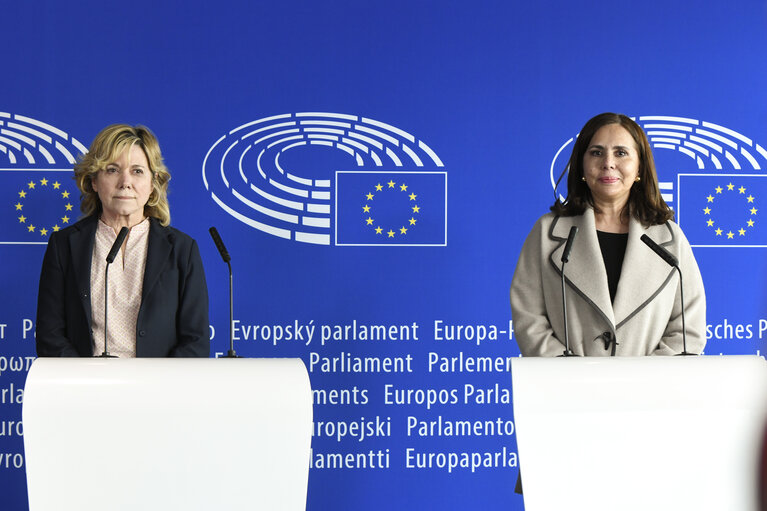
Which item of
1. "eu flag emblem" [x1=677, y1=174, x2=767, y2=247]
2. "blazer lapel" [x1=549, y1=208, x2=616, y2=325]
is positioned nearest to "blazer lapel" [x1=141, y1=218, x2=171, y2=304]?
"blazer lapel" [x1=549, y1=208, x2=616, y2=325]

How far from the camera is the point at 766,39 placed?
393cm

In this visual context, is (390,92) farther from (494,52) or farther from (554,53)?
(554,53)

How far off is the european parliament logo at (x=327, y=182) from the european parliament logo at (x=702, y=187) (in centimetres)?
65

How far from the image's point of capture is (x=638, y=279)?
2770 mm

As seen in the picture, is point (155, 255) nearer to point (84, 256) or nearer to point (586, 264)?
point (84, 256)

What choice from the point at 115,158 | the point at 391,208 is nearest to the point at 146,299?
the point at 115,158

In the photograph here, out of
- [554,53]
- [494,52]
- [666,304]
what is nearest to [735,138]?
[554,53]

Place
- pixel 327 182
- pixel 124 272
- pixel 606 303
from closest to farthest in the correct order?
pixel 606 303
pixel 124 272
pixel 327 182

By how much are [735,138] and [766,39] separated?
1.57 ft

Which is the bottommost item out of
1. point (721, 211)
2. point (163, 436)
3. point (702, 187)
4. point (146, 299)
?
point (163, 436)

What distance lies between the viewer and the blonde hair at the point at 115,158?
3066 mm

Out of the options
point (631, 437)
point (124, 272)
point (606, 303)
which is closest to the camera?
point (631, 437)

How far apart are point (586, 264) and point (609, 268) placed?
0.10m

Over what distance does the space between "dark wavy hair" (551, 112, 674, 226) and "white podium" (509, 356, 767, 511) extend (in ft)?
3.72
